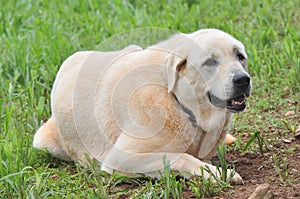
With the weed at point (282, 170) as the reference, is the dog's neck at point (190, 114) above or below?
above

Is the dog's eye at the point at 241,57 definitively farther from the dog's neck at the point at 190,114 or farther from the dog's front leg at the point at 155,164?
the dog's front leg at the point at 155,164

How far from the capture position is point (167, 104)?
415 cm

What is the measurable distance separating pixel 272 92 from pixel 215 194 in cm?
196

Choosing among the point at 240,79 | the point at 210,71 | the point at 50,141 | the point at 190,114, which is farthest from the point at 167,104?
the point at 50,141

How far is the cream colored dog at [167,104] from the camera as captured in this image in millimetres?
4055

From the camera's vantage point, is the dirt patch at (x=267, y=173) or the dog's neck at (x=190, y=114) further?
the dog's neck at (x=190, y=114)

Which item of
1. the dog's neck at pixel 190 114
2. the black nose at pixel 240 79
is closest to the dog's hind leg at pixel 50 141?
the dog's neck at pixel 190 114

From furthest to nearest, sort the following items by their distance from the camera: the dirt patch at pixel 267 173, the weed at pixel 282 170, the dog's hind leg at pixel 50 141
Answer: the dog's hind leg at pixel 50 141 < the weed at pixel 282 170 < the dirt patch at pixel 267 173

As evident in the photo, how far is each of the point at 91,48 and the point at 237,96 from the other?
2848 mm

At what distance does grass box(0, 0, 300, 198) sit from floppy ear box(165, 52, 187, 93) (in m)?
0.61

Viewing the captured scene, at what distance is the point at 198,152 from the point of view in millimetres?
4293

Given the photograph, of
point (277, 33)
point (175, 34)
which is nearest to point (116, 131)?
point (175, 34)

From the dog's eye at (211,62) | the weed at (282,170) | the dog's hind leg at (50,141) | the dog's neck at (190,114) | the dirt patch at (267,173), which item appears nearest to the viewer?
the dirt patch at (267,173)

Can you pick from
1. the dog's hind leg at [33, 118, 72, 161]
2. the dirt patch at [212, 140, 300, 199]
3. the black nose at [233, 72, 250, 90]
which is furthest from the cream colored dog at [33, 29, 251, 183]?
the dog's hind leg at [33, 118, 72, 161]
